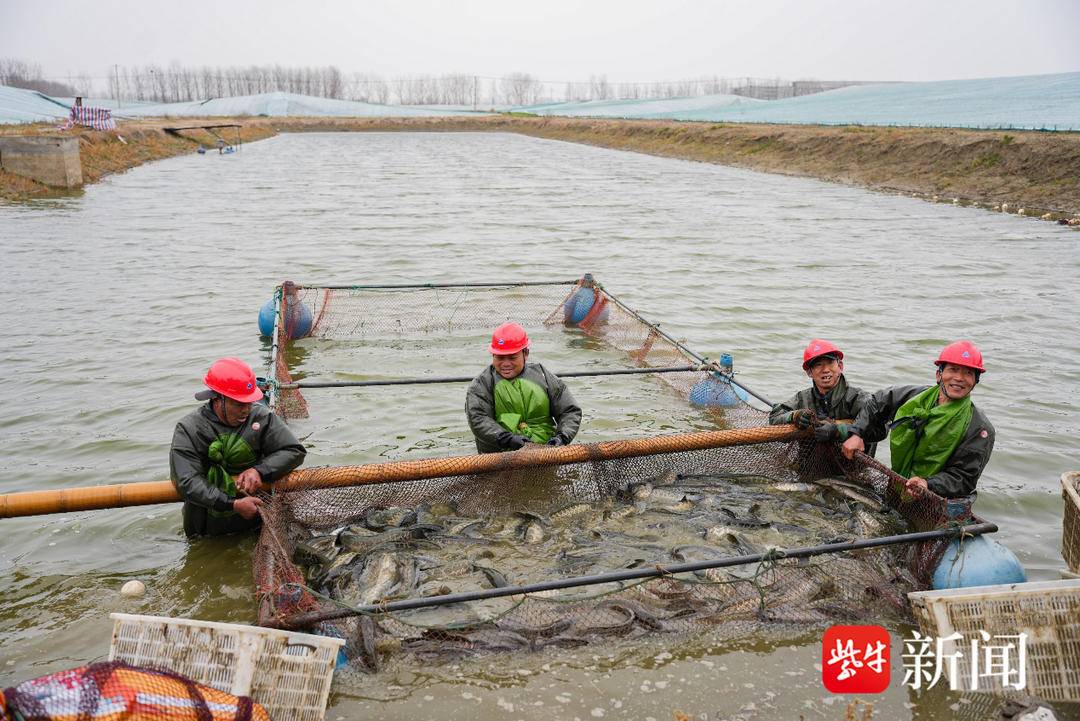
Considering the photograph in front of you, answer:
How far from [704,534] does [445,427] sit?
157 inches

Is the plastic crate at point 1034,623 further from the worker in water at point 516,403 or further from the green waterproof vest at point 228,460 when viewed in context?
the green waterproof vest at point 228,460

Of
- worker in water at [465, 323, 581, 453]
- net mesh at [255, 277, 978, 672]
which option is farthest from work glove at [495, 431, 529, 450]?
net mesh at [255, 277, 978, 672]

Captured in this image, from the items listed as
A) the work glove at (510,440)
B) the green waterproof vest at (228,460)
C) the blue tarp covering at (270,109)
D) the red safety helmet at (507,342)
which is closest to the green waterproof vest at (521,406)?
the work glove at (510,440)

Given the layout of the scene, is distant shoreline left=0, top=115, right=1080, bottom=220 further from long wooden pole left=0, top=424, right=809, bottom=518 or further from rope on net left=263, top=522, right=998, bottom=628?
rope on net left=263, top=522, right=998, bottom=628

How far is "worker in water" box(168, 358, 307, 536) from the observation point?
536cm

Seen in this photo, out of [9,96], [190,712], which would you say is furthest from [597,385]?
[9,96]

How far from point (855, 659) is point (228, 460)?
4.34 meters

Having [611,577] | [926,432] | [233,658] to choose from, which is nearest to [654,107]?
[926,432]

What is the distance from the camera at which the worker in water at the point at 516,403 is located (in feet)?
22.2

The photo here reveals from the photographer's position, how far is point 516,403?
23.0ft

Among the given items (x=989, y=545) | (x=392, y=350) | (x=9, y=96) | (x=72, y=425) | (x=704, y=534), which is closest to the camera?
(x=989, y=545)

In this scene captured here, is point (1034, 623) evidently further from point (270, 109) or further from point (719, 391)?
point (270, 109)

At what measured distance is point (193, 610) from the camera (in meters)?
5.55

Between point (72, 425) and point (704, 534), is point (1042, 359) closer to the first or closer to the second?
point (704, 534)
